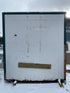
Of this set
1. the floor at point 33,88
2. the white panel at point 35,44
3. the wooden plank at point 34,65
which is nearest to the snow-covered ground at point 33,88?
the floor at point 33,88

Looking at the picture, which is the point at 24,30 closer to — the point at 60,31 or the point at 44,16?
the point at 44,16

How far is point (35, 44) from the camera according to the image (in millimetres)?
3141

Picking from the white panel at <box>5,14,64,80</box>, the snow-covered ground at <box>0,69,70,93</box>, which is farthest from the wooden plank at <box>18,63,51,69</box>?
the snow-covered ground at <box>0,69,70,93</box>

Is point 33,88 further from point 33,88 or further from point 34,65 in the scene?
point 34,65

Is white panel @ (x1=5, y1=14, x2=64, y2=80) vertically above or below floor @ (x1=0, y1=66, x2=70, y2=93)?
above

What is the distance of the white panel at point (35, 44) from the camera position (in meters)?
3.08

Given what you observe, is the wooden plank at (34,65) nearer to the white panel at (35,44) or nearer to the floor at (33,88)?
the white panel at (35,44)

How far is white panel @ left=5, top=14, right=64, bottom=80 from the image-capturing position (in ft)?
10.1

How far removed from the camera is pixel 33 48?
315 cm

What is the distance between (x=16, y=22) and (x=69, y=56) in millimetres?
4946

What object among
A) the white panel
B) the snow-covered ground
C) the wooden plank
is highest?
the white panel

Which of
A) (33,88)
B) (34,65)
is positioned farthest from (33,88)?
(34,65)

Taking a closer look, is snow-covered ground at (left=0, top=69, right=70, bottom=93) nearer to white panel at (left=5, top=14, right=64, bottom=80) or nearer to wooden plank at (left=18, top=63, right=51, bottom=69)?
white panel at (left=5, top=14, right=64, bottom=80)

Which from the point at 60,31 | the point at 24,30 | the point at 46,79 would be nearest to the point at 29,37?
the point at 24,30
